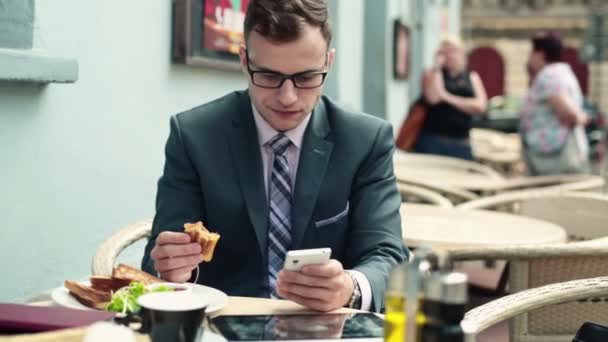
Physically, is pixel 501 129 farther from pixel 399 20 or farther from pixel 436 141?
pixel 436 141

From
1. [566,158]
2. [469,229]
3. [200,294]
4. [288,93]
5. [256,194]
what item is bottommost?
[566,158]

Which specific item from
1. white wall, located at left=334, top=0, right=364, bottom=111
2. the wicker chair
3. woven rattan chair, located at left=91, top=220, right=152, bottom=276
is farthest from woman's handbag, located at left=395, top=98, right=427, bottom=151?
woven rattan chair, located at left=91, top=220, right=152, bottom=276

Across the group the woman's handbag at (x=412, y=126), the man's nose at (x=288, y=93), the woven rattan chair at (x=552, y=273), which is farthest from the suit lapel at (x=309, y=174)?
the woman's handbag at (x=412, y=126)

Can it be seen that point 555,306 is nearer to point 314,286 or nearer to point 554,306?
point 554,306

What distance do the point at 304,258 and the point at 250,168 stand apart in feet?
1.82

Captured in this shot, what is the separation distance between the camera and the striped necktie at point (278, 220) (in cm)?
212

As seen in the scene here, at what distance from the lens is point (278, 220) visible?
2119mm

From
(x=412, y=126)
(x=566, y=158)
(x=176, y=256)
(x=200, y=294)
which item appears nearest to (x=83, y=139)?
(x=176, y=256)

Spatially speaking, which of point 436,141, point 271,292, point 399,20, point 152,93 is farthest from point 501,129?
point 271,292

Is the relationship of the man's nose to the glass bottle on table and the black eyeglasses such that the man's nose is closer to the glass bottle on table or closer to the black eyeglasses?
the black eyeglasses

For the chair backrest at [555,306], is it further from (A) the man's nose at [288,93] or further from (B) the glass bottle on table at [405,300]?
(B) the glass bottle on table at [405,300]

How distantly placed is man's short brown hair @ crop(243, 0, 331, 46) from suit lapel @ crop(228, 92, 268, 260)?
0.73ft

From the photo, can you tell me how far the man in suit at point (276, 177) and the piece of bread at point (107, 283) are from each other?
35 cm

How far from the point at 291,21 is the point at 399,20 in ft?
23.0
